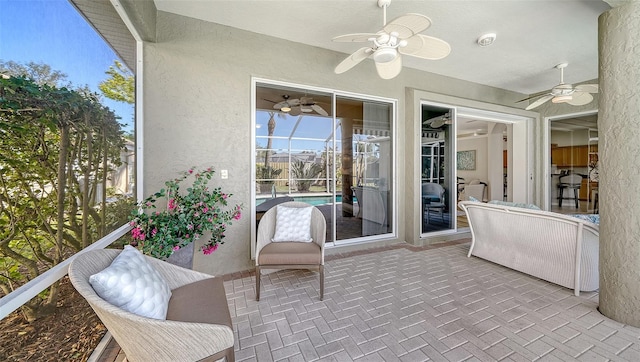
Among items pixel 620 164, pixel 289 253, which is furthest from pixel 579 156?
pixel 289 253

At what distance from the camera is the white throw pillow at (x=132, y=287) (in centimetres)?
117

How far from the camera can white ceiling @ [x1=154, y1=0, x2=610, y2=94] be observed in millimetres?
2668

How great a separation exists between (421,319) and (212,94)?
3.24m

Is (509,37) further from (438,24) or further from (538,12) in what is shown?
(438,24)

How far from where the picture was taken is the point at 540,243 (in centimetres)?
277

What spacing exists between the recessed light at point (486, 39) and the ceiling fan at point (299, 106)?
232 cm

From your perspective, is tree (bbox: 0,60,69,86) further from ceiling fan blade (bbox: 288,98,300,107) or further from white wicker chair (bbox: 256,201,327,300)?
ceiling fan blade (bbox: 288,98,300,107)

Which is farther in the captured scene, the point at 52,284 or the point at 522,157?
the point at 522,157

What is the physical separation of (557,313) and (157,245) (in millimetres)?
3620

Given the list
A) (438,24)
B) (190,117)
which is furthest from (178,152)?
(438,24)

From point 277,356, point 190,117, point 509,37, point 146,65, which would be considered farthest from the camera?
point 509,37

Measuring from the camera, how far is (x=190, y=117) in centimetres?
292

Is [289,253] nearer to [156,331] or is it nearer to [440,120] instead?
[156,331]

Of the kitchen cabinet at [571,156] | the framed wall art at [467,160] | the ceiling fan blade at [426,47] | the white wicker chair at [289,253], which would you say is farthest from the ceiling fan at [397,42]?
the framed wall art at [467,160]
